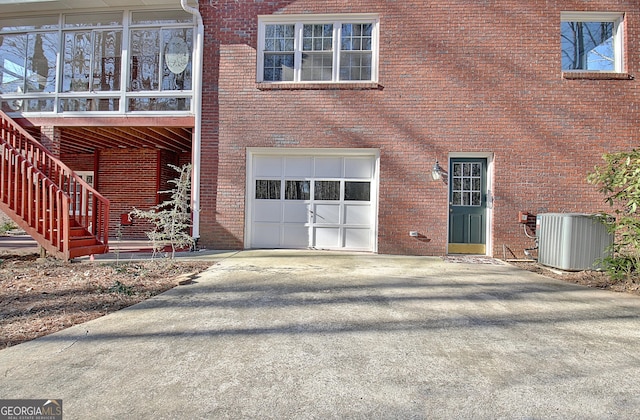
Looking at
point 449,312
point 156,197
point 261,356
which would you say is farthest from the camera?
point 156,197

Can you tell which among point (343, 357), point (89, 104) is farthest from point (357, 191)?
point (89, 104)

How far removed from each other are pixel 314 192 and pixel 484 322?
5279 millimetres

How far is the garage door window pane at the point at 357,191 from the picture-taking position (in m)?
8.08

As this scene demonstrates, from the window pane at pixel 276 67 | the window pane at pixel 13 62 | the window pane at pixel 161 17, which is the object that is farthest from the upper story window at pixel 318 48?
the window pane at pixel 13 62

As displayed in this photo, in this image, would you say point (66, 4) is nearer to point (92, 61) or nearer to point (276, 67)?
point (92, 61)

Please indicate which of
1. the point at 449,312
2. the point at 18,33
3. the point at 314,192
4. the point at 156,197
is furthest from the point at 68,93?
the point at 449,312

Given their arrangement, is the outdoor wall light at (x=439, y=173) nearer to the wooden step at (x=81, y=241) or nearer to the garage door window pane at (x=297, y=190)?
the garage door window pane at (x=297, y=190)

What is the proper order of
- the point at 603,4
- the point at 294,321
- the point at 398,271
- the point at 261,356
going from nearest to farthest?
the point at 261,356, the point at 294,321, the point at 398,271, the point at 603,4

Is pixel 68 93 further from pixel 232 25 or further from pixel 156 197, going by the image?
pixel 232 25

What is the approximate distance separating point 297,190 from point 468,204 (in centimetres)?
404

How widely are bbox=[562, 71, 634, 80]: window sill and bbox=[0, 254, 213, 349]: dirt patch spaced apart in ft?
28.3

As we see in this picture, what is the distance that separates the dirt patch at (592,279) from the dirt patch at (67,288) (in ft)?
20.3

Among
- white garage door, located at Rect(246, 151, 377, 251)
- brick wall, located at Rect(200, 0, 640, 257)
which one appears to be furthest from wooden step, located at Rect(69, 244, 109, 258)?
white garage door, located at Rect(246, 151, 377, 251)

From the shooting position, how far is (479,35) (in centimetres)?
761
